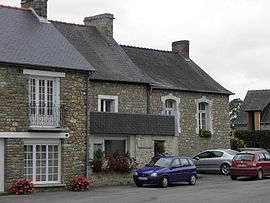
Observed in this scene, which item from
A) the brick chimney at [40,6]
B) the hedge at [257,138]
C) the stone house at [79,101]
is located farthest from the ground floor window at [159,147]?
the hedge at [257,138]

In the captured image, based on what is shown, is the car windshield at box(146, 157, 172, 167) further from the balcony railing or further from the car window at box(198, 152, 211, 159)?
the car window at box(198, 152, 211, 159)

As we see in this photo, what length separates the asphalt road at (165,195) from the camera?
19.2 metres

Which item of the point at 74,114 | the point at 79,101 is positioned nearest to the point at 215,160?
the point at 79,101

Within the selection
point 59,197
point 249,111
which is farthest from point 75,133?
point 249,111

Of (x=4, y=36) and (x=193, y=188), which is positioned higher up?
(x=4, y=36)

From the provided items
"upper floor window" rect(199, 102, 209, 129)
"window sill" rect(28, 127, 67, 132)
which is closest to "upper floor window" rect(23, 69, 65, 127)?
"window sill" rect(28, 127, 67, 132)

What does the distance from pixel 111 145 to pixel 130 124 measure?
1.37 metres

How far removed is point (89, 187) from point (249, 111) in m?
34.1

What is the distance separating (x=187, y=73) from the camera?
3756 centimetres

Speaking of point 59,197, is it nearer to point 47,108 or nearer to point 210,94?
point 47,108

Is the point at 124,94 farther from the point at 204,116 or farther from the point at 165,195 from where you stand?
the point at 165,195

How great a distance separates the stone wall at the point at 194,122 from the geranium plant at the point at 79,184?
31.3 feet

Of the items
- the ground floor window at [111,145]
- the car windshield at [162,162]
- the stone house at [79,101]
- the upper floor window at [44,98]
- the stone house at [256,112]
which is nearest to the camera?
the stone house at [79,101]

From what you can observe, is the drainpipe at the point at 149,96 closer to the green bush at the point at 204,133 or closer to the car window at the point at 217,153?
the car window at the point at 217,153
